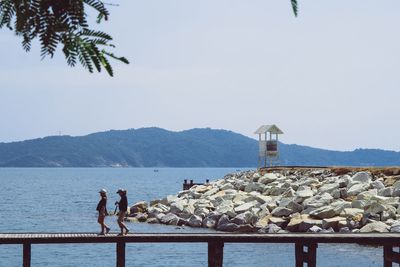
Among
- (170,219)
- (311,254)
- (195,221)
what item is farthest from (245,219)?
(311,254)

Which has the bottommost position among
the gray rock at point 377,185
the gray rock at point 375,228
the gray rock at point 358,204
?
the gray rock at point 375,228

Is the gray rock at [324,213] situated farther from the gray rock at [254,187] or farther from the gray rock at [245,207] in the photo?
the gray rock at [254,187]

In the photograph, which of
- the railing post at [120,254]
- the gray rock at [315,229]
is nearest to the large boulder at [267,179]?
the gray rock at [315,229]

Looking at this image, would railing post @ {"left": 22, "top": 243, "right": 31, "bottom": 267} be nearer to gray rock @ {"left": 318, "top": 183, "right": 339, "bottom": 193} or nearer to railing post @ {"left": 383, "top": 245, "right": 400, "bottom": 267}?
railing post @ {"left": 383, "top": 245, "right": 400, "bottom": 267}

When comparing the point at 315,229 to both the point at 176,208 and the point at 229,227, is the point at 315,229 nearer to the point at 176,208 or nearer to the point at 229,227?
the point at 229,227

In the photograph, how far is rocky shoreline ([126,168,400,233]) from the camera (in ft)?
119

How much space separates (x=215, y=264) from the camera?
20.0 metres

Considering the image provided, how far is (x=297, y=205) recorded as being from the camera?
136 ft

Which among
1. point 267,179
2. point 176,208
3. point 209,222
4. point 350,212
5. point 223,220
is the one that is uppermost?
point 267,179

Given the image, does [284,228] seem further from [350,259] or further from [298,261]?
[298,261]

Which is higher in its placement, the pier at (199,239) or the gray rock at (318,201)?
the gray rock at (318,201)

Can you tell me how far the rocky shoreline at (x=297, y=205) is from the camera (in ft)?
119

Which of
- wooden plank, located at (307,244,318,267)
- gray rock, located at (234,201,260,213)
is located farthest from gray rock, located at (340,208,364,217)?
wooden plank, located at (307,244,318,267)

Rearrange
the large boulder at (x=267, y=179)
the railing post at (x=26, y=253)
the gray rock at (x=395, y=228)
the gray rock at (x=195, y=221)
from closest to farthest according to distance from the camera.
→ the railing post at (x=26, y=253) < the gray rock at (x=395, y=228) < the gray rock at (x=195, y=221) < the large boulder at (x=267, y=179)
